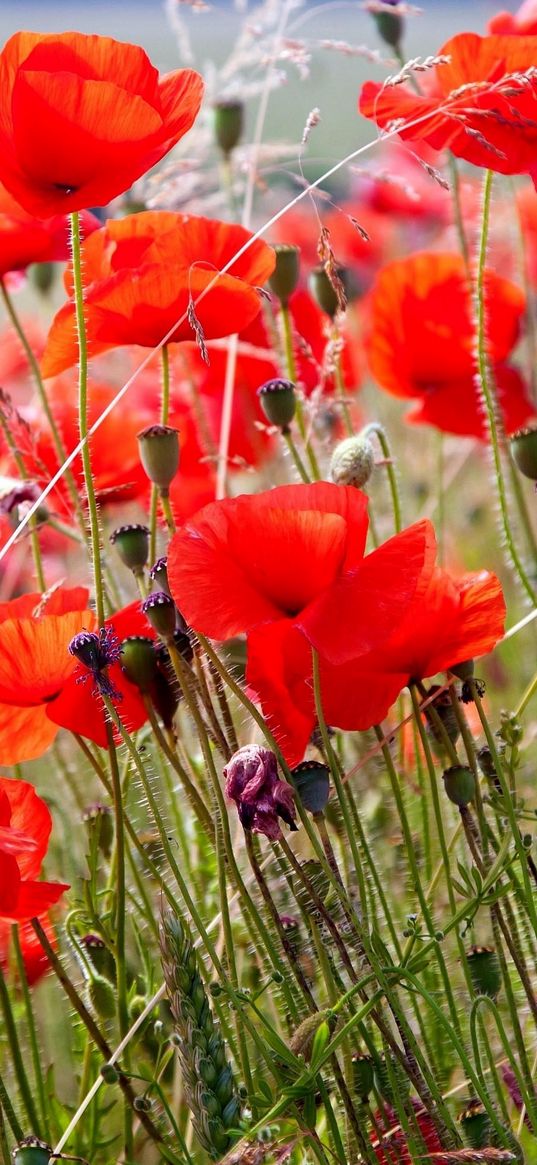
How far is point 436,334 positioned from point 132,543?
2.03 ft

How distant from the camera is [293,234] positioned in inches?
121

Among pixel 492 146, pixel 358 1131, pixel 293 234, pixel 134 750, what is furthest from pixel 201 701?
pixel 293 234

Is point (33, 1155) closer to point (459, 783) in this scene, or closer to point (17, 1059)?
point (17, 1059)

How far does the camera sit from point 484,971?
889 millimetres

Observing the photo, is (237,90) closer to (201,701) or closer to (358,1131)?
→ (201,701)

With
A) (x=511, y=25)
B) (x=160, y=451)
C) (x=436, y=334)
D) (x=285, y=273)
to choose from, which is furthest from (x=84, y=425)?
(x=436, y=334)

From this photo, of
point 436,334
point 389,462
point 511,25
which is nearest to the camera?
point 389,462

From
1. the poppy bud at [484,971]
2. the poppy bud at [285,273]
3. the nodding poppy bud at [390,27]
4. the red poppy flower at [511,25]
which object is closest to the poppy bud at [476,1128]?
the poppy bud at [484,971]

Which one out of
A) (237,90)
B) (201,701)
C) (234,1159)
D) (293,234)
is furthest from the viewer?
(293,234)

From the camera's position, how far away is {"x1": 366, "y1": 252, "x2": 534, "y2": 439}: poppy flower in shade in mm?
1423

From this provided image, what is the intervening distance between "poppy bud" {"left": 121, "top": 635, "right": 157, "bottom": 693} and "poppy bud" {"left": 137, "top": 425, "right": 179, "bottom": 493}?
118 millimetres

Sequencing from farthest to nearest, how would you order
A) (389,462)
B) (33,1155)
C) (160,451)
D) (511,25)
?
(511,25) < (389,462) < (160,451) < (33,1155)

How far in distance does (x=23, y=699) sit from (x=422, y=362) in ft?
2.32

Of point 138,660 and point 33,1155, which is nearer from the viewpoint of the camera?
point 33,1155
